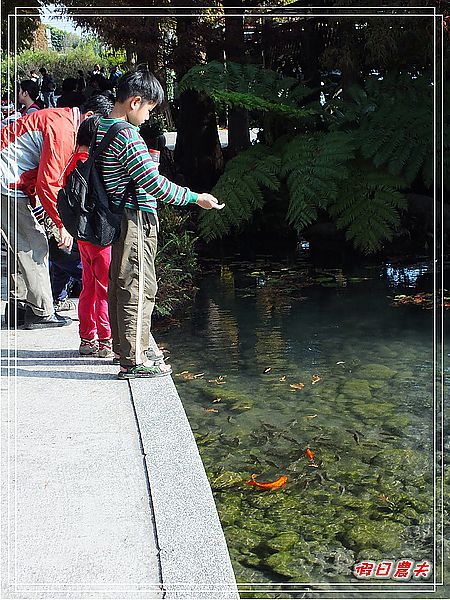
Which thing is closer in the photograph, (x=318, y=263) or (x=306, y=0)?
(x=318, y=263)

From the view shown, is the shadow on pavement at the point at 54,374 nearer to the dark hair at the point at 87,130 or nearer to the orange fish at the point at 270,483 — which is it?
the orange fish at the point at 270,483

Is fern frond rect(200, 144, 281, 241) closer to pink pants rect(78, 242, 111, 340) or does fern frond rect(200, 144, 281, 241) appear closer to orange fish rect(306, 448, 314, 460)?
pink pants rect(78, 242, 111, 340)

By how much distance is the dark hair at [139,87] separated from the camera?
4.86 meters

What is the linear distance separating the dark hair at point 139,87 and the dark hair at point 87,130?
1.25 ft

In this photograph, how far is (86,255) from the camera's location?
5.48 metres

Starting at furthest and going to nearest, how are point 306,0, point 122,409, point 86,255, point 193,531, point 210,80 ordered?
point 306,0, point 210,80, point 86,255, point 122,409, point 193,531

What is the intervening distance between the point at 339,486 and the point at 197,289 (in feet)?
14.7

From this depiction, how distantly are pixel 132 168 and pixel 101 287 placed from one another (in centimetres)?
92

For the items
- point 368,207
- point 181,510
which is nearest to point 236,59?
point 368,207

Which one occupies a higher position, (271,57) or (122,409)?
(271,57)

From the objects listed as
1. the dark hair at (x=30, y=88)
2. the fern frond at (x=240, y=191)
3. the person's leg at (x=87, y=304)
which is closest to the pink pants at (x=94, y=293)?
the person's leg at (x=87, y=304)

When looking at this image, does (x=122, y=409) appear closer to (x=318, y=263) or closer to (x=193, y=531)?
(x=193, y=531)

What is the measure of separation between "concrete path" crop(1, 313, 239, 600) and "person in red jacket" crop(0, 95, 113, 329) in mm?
871

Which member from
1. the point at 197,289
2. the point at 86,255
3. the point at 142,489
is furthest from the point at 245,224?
the point at 142,489
